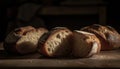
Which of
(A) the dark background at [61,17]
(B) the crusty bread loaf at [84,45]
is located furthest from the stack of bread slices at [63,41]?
(A) the dark background at [61,17]

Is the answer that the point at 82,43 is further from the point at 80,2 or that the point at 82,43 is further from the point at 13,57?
the point at 80,2

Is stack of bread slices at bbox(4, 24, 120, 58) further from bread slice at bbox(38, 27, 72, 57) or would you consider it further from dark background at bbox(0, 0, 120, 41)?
dark background at bbox(0, 0, 120, 41)

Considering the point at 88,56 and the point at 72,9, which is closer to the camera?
the point at 88,56

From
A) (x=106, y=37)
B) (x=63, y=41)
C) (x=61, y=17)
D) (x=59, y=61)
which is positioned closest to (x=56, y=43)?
(x=63, y=41)

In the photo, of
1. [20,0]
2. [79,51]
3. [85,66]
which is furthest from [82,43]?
[20,0]

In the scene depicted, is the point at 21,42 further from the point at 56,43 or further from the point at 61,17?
the point at 61,17

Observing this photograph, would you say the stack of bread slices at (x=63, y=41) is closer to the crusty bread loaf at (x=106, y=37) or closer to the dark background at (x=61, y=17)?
the crusty bread loaf at (x=106, y=37)
